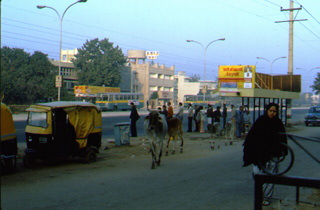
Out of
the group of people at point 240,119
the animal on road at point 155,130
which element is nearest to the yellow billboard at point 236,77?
the group of people at point 240,119

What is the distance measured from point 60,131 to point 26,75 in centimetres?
5659

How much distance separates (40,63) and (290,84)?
4817cm

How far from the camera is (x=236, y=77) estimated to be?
2312 cm

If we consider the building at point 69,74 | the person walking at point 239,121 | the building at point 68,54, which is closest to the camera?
the person walking at point 239,121

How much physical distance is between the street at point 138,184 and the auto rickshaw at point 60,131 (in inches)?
17.1

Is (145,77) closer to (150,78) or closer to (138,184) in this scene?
(150,78)

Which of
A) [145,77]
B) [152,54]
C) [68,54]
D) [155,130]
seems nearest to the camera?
[155,130]

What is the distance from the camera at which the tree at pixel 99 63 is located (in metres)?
77.4

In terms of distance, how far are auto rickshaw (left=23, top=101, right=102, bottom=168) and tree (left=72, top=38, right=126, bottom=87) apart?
65.6m

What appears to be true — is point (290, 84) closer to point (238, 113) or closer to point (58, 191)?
point (238, 113)

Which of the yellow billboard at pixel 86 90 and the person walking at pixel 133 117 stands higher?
the yellow billboard at pixel 86 90

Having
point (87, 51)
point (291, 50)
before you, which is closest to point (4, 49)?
point (87, 51)

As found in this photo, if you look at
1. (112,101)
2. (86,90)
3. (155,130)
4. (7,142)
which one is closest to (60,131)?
(7,142)

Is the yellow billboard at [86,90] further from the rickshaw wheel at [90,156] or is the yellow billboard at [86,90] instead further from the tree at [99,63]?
the rickshaw wheel at [90,156]
